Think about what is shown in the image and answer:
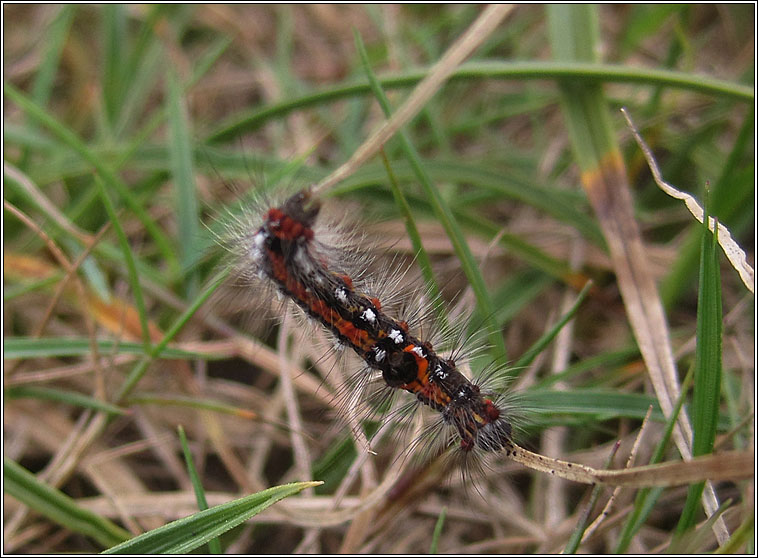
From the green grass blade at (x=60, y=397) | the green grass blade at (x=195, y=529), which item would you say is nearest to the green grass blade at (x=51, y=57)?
the green grass blade at (x=60, y=397)

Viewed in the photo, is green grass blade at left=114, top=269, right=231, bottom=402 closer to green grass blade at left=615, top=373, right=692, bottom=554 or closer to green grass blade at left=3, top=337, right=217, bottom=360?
green grass blade at left=3, top=337, right=217, bottom=360

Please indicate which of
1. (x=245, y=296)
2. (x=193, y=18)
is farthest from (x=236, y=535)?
(x=193, y=18)

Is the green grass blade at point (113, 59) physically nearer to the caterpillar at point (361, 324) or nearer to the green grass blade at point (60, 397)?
the green grass blade at point (60, 397)

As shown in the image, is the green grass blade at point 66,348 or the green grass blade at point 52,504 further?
the green grass blade at point 66,348

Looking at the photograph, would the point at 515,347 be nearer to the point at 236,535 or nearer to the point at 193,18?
the point at 236,535

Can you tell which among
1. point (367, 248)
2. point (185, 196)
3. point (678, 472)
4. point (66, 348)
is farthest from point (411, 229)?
point (66, 348)

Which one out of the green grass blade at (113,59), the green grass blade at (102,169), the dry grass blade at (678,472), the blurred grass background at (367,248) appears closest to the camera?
the dry grass blade at (678,472)
